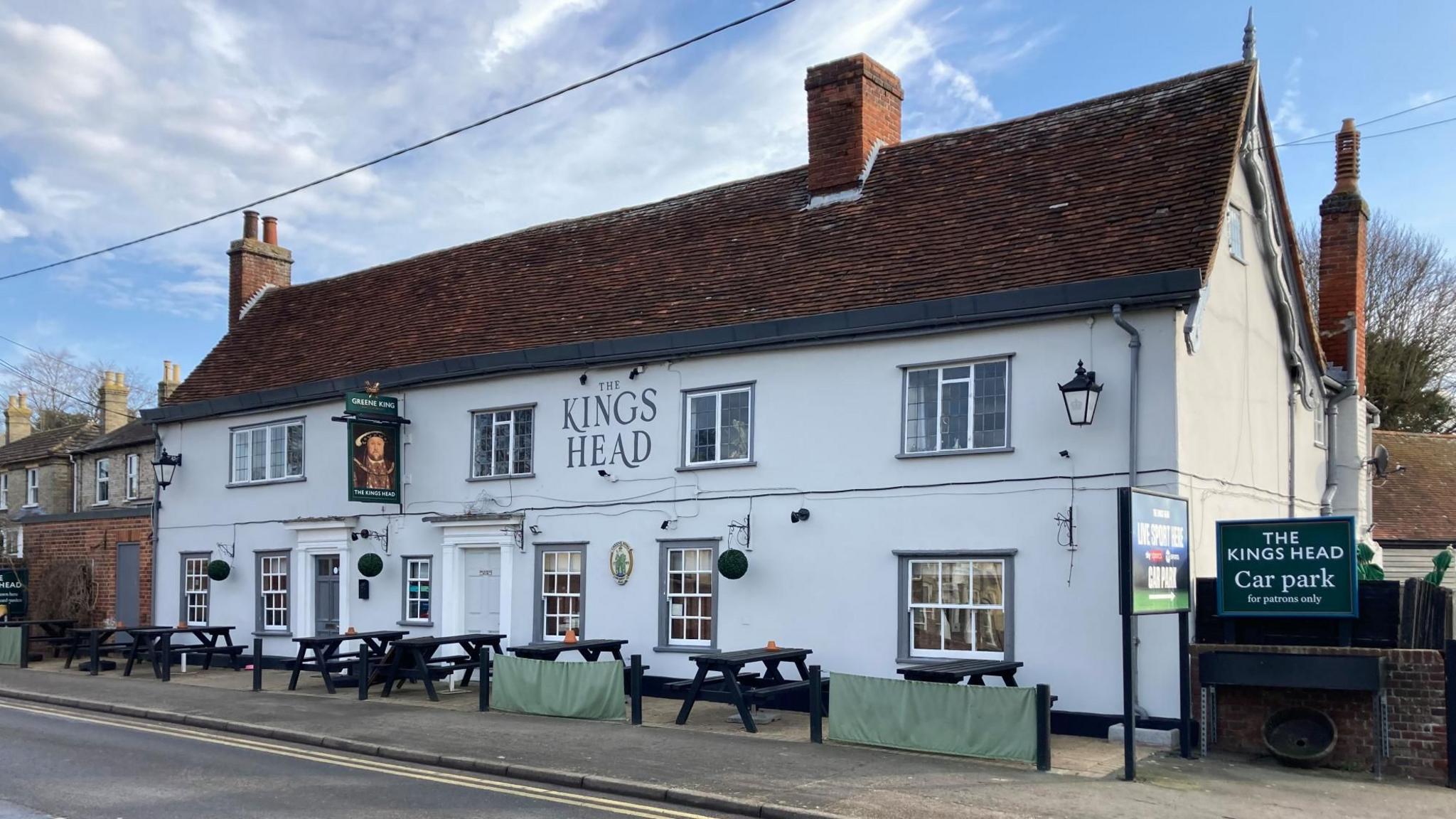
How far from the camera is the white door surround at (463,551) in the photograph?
19.8 m

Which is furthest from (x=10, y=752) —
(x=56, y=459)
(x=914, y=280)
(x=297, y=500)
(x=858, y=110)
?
(x=56, y=459)

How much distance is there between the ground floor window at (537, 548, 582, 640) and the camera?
63.0 feet

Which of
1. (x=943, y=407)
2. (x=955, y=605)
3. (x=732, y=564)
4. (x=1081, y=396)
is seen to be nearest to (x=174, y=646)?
(x=732, y=564)

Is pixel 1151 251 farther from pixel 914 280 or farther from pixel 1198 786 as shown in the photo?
pixel 1198 786

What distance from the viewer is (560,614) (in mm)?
19344

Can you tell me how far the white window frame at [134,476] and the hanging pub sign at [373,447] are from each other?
15720mm

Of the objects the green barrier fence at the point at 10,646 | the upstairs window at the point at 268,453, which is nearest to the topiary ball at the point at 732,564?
the upstairs window at the point at 268,453

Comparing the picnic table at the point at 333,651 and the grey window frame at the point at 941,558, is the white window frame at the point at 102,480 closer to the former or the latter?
the picnic table at the point at 333,651

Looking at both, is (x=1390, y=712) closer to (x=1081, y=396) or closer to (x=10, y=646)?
(x=1081, y=396)

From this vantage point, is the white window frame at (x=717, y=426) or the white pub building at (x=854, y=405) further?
the white window frame at (x=717, y=426)

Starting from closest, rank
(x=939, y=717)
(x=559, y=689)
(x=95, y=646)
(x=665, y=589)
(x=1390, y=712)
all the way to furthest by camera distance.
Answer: (x=1390, y=712), (x=939, y=717), (x=559, y=689), (x=665, y=589), (x=95, y=646)

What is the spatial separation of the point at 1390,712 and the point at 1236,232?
6953mm

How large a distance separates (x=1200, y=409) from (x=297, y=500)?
1616cm

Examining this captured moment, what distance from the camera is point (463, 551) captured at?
20.7 metres
